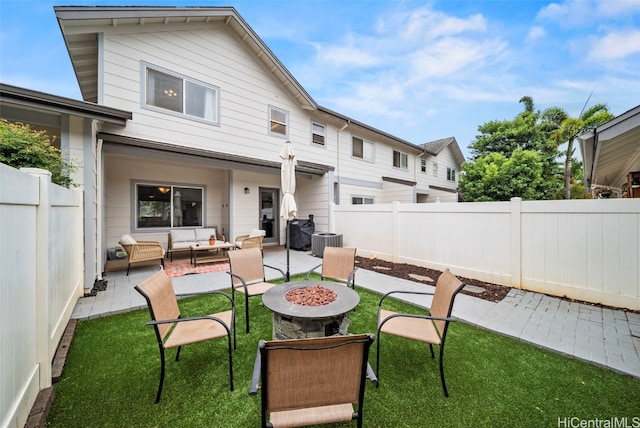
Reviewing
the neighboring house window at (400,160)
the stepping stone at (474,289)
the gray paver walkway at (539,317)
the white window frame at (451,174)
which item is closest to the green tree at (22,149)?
the gray paver walkway at (539,317)

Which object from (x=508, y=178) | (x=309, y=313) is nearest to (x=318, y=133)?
(x=309, y=313)

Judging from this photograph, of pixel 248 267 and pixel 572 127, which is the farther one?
pixel 572 127

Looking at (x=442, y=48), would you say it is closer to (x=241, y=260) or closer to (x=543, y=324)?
(x=543, y=324)

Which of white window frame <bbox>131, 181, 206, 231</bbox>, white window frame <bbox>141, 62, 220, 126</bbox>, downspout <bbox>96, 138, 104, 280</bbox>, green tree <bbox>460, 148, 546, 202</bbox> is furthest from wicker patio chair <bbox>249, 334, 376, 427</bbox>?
green tree <bbox>460, 148, 546, 202</bbox>

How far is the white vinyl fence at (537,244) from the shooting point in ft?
12.8

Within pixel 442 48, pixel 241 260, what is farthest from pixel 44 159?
pixel 442 48

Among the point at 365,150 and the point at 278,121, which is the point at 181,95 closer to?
the point at 278,121

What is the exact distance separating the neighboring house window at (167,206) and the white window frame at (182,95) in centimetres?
312

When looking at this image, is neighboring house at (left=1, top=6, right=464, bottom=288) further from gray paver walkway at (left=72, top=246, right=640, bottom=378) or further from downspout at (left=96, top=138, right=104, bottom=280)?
gray paver walkway at (left=72, top=246, right=640, bottom=378)

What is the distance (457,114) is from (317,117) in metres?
17.8

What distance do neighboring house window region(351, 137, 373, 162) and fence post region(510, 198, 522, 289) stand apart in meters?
7.11

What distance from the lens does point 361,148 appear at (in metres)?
11.5

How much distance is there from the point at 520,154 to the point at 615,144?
38.0 feet

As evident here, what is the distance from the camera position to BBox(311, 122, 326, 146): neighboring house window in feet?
32.3
